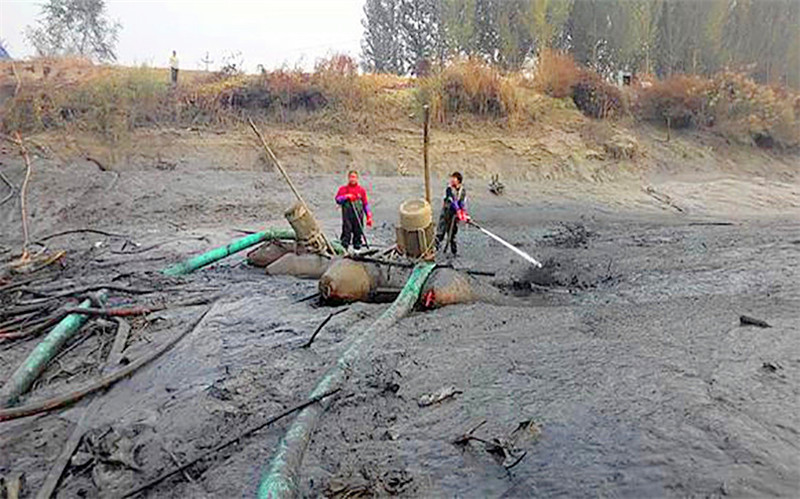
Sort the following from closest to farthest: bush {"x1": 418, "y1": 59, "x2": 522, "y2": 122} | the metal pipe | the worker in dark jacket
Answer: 1. the metal pipe
2. the worker in dark jacket
3. bush {"x1": 418, "y1": 59, "x2": 522, "y2": 122}

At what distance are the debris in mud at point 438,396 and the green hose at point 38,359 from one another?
3.40 meters

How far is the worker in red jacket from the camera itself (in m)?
9.55

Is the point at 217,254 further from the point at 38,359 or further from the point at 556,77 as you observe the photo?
the point at 556,77

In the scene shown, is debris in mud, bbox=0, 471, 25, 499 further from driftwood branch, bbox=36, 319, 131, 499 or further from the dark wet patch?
the dark wet patch

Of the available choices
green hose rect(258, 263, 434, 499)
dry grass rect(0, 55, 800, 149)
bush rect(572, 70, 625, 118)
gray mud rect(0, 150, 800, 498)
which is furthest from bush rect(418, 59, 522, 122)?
green hose rect(258, 263, 434, 499)

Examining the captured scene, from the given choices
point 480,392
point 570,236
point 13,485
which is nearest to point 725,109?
point 570,236

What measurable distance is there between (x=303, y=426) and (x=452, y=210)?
632cm

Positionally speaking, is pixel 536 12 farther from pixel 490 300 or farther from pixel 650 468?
pixel 650 468

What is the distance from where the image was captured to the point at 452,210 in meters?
9.53

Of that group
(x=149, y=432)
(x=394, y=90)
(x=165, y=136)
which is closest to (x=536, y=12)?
(x=394, y=90)

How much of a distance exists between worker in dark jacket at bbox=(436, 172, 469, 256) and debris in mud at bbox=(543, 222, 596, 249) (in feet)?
6.80

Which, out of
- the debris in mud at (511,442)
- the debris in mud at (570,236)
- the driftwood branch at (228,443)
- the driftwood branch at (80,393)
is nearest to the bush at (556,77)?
the debris in mud at (570,236)

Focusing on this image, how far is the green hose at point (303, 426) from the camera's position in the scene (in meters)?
3.10

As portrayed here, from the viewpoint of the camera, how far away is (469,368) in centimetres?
437
